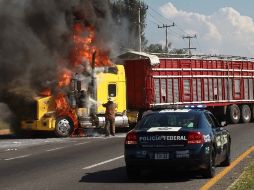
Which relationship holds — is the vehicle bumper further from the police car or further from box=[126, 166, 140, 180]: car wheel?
box=[126, 166, 140, 180]: car wheel

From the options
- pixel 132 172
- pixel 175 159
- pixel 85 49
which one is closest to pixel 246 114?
pixel 85 49

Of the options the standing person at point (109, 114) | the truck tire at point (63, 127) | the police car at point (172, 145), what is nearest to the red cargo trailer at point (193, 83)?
the standing person at point (109, 114)

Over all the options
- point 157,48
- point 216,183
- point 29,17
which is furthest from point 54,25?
point 157,48

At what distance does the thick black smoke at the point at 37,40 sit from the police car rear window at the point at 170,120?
14.0m

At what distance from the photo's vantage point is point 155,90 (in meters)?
29.3

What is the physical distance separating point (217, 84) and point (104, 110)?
891cm

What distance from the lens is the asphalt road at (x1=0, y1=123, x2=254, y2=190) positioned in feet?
36.7

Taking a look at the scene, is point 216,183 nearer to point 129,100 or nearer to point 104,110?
point 104,110

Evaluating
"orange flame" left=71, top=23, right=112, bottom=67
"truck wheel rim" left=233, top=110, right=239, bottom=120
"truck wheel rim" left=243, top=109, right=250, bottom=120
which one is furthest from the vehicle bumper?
"truck wheel rim" left=243, top=109, right=250, bottom=120

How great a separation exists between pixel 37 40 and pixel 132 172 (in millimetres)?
17835

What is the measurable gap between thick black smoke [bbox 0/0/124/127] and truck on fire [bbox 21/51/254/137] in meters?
1.19

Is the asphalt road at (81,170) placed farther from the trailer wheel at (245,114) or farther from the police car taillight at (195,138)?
the trailer wheel at (245,114)

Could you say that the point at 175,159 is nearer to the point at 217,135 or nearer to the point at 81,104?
the point at 217,135

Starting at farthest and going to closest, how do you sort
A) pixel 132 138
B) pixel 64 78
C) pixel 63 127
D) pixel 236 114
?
1. pixel 236 114
2. pixel 64 78
3. pixel 63 127
4. pixel 132 138
